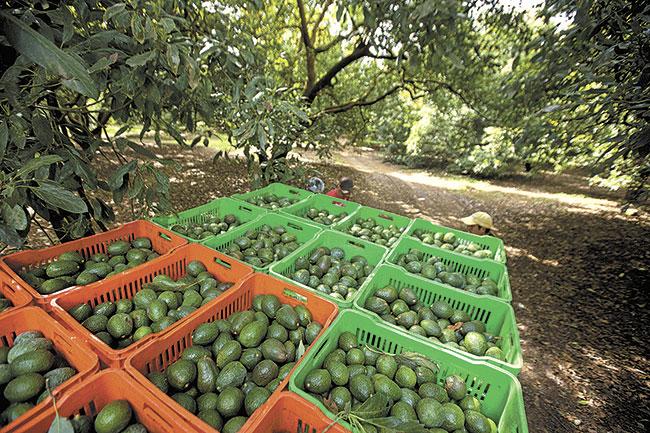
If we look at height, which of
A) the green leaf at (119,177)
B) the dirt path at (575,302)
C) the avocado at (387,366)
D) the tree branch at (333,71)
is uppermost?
the tree branch at (333,71)

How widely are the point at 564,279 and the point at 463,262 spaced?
3773 mm

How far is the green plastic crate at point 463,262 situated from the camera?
271 centimetres

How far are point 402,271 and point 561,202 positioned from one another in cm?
1027

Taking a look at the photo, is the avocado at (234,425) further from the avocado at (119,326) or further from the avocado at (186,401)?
the avocado at (119,326)

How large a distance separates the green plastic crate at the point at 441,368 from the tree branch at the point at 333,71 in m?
6.69

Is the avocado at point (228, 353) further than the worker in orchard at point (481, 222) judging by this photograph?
No

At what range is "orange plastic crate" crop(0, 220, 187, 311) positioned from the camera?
72.1 inches

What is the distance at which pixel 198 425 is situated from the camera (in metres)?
1.18

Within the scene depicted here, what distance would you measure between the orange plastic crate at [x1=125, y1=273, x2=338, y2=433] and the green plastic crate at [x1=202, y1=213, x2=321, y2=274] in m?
0.81

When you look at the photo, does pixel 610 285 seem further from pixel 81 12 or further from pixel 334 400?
pixel 81 12

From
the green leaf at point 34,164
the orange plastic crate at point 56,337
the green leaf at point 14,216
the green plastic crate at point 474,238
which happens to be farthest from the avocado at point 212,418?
the green plastic crate at point 474,238

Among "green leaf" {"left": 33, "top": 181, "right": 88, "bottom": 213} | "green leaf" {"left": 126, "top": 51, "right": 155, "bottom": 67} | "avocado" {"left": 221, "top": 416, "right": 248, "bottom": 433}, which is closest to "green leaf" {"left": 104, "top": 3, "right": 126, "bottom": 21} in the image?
"green leaf" {"left": 126, "top": 51, "right": 155, "bottom": 67}

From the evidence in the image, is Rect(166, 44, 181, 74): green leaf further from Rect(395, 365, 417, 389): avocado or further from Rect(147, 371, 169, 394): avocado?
Rect(395, 365, 417, 389): avocado

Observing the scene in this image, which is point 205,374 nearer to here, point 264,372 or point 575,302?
point 264,372
